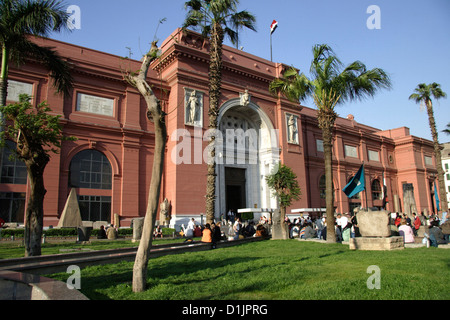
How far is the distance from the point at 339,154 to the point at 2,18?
1232 inches

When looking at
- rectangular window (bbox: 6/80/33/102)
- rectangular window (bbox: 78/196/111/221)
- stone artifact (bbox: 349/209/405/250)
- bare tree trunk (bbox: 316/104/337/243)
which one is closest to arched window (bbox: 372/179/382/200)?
bare tree trunk (bbox: 316/104/337/243)

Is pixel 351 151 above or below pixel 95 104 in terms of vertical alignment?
below

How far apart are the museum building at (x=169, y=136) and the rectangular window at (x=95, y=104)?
61mm

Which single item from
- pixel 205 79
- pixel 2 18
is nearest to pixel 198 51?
pixel 205 79

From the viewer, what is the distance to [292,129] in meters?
27.6

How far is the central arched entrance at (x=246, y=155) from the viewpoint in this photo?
25.2m

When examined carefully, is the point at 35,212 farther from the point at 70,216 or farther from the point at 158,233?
the point at 158,233

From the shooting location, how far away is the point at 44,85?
19281mm

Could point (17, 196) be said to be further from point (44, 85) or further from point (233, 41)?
point (233, 41)

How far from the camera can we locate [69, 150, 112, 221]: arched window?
64.3ft

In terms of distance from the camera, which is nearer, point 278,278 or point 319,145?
point 278,278

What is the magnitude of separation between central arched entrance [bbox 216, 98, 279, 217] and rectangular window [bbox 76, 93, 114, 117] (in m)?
8.06

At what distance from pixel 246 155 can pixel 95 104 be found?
38.8ft

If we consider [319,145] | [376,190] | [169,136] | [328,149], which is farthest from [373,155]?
[328,149]
